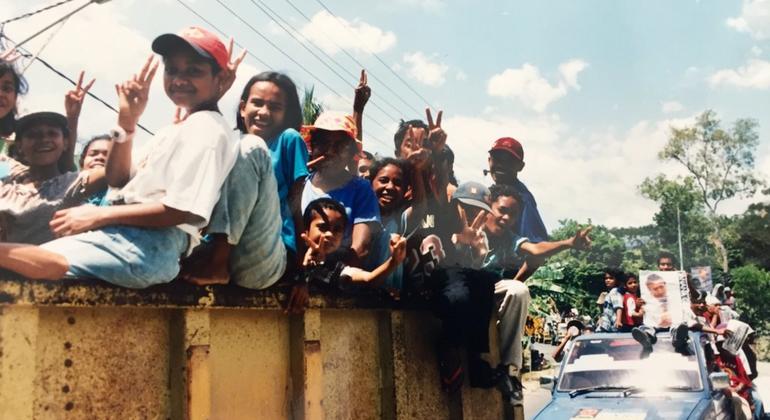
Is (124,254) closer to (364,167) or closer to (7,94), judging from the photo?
(7,94)

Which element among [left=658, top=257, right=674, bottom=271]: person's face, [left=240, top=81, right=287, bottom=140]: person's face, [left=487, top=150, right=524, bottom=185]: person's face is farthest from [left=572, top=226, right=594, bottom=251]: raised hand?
[left=658, top=257, right=674, bottom=271]: person's face

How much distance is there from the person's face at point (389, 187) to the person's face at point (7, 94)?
1.60 metres

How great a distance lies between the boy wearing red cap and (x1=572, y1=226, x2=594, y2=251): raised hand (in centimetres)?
201

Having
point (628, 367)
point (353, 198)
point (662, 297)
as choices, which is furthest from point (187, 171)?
point (662, 297)

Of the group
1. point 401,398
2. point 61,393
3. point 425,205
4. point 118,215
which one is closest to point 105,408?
Result: point 61,393

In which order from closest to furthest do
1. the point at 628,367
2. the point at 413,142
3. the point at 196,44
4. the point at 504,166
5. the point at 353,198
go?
the point at 196,44, the point at 353,198, the point at 413,142, the point at 504,166, the point at 628,367

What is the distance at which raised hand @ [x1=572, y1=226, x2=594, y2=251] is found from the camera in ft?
12.0

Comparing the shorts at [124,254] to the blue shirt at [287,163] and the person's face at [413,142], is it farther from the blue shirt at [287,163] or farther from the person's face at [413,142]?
the person's face at [413,142]

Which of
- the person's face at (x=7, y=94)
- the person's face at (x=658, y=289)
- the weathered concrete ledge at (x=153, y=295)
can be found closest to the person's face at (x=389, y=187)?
the weathered concrete ledge at (x=153, y=295)

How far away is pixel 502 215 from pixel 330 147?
121 cm

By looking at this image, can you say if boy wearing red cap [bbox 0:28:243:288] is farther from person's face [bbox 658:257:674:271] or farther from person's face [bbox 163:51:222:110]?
person's face [bbox 658:257:674:271]

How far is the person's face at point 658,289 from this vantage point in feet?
27.7

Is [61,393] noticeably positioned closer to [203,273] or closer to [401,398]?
[203,273]

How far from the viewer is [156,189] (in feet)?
6.63
